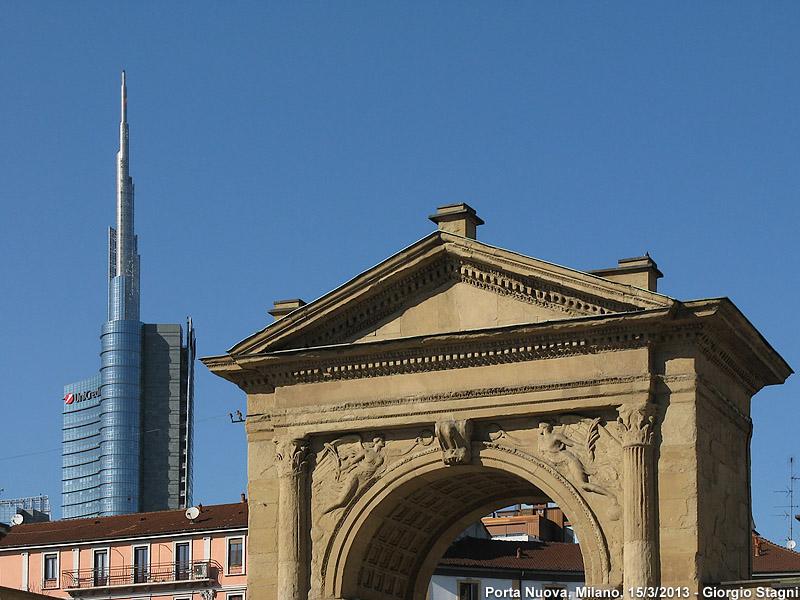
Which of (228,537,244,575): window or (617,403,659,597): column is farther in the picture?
(228,537,244,575): window

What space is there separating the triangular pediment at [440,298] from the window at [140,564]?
121 feet

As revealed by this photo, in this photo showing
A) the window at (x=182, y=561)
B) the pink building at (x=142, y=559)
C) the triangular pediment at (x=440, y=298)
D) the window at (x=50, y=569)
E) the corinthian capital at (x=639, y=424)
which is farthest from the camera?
the window at (x=50, y=569)

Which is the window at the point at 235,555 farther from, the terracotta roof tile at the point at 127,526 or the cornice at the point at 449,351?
the cornice at the point at 449,351

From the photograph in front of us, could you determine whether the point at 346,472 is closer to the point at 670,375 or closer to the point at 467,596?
the point at 670,375

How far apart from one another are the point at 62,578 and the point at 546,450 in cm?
4397

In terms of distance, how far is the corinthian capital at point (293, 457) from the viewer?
1359 inches

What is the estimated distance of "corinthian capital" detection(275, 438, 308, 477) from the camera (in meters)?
34.5

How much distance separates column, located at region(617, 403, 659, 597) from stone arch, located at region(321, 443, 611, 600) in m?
0.70

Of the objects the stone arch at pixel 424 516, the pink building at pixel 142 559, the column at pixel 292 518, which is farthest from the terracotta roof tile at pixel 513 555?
the column at pixel 292 518

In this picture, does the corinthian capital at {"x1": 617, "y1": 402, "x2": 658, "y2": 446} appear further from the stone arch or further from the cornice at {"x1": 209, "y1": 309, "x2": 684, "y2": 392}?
the stone arch

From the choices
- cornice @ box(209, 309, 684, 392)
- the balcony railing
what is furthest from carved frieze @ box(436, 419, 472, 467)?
the balcony railing

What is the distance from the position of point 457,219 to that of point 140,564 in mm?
40416

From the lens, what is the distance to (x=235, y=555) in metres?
68.3

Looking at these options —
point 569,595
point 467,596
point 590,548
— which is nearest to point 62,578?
point 467,596
